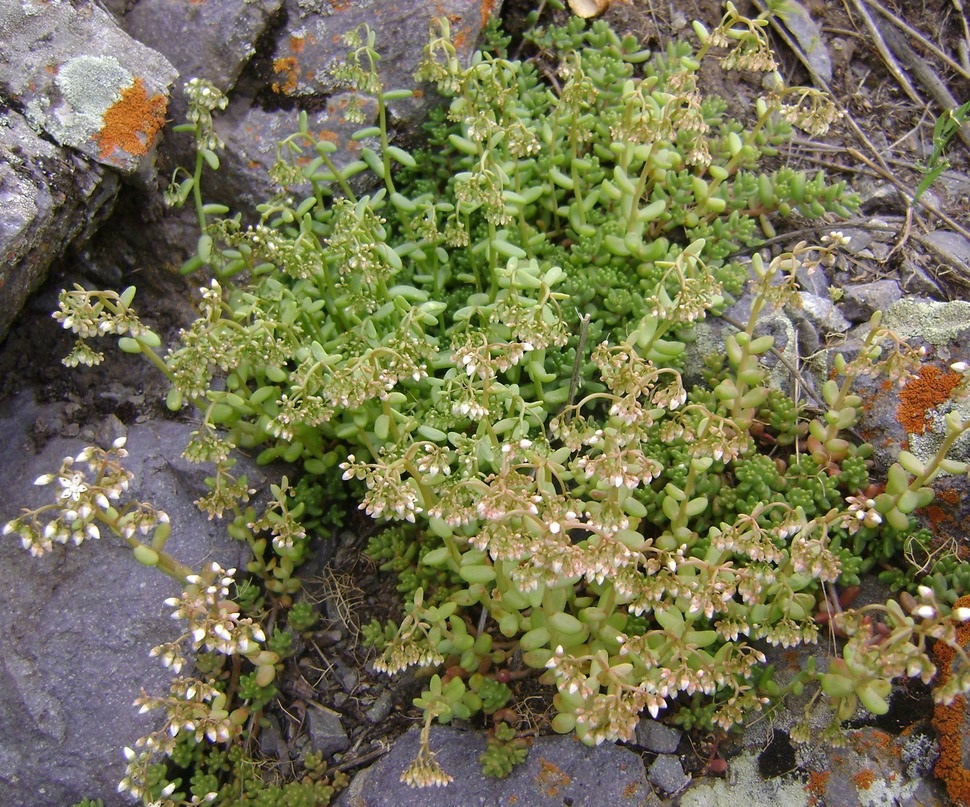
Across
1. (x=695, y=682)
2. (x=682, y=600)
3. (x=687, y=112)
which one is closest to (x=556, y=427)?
(x=682, y=600)

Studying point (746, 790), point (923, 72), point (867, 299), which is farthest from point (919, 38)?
point (746, 790)

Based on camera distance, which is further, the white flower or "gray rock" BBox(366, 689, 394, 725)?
"gray rock" BBox(366, 689, 394, 725)

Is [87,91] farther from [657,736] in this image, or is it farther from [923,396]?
[923,396]

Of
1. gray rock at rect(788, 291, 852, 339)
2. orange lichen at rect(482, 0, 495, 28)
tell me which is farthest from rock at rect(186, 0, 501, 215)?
gray rock at rect(788, 291, 852, 339)

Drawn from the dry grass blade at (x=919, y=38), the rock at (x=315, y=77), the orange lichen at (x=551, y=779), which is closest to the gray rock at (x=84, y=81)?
the rock at (x=315, y=77)

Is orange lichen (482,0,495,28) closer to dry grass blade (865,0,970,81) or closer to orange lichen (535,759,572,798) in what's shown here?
dry grass blade (865,0,970,81)

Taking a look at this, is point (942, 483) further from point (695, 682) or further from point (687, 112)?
point (687, 112)
